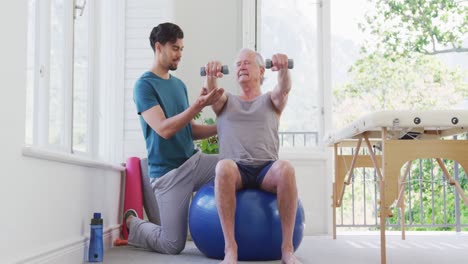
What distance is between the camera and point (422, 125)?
266 cm

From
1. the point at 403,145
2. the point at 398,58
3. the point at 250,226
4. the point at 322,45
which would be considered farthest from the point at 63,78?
the point at 398,58

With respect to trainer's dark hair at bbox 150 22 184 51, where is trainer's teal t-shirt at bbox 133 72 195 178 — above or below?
below

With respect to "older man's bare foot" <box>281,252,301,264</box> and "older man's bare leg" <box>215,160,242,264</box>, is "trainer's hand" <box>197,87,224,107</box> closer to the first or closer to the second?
"older man's bare leg" <box>215,160,242,264</box>

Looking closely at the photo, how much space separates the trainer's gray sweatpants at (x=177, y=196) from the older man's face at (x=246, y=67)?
0.51 meters

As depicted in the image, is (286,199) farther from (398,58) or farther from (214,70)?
(398,58)

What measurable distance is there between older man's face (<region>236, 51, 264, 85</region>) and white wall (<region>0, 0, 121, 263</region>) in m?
0.91

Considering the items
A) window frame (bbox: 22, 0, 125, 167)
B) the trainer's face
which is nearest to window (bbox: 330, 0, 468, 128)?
window frame (bbox: 22, 0, 125, 167)

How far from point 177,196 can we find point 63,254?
0.73 meters

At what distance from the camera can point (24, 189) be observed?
216 centimetres

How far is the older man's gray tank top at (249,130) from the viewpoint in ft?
9.68

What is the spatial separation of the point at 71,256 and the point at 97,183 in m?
0.56

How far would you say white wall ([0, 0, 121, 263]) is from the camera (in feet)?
6.55

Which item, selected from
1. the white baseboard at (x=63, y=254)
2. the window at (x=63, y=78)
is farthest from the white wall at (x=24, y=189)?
the window at (x=63, y=78)

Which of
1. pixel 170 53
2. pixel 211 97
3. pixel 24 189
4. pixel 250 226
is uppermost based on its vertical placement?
pixel 170 53
